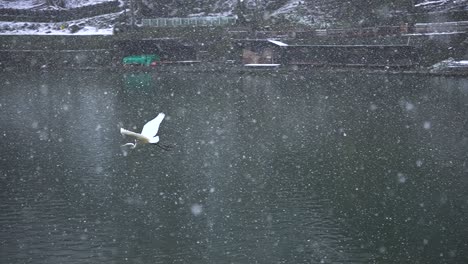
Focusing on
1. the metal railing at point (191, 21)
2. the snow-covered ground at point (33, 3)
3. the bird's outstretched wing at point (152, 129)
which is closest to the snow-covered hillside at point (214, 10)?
the snow-covered ground at point (33, 3)

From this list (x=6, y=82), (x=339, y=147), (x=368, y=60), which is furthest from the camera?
(x=368, y=60)

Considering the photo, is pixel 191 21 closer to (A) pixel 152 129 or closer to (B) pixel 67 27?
(B) pixel 67 27

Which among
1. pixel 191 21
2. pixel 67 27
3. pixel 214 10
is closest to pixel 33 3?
pixel 67 27

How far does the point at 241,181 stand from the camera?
2103 cm

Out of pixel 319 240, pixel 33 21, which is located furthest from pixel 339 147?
pixel 33 21

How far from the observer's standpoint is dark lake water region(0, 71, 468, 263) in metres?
15.4

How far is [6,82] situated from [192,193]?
4040cm

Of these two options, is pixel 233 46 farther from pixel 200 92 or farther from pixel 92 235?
pixel 92 235

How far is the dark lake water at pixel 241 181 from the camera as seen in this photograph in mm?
15352

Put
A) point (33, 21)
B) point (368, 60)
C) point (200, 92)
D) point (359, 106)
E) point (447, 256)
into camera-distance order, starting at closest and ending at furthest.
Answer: point (447, 256), point (359, 106), point (200, 92), point (368, 60), point (33, 21)

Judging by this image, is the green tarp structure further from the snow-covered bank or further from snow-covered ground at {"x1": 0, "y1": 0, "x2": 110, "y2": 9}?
snow-covered ground at {"x1": 0, "y1": 0, "x2": 110, "y2": 9}

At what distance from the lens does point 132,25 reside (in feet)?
233

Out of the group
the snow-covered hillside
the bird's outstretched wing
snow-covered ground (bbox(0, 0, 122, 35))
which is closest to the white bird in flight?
the bird's outstretched wing

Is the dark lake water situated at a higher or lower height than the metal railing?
lower
